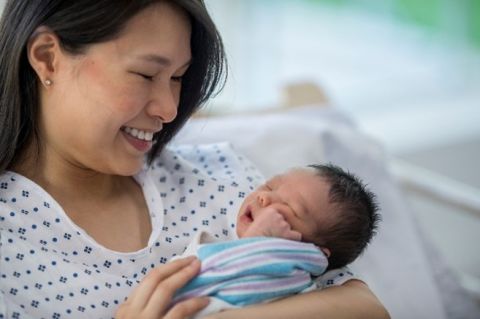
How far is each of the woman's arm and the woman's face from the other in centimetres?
36

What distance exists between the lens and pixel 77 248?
1.35 metres

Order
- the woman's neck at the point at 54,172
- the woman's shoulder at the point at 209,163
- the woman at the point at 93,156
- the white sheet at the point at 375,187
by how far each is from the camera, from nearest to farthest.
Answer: the woman at the point at 93,156, the woman's neck at the point at 54,172, the woman's shoulder at the point at 209,163, the white sheet at the point at 375,187

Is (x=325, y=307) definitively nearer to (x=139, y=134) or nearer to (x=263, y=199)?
(x=263, y=199)

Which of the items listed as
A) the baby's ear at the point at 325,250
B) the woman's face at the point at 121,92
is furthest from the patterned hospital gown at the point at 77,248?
the baby's ear at the point at 325,250

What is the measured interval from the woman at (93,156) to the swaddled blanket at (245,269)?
0.02 meters

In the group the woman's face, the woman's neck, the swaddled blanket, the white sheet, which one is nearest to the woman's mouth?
the woman's face

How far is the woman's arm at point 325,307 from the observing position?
1211 millimetres

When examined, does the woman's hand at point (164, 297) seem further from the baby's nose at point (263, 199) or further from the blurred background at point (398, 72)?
the blurred background at point (398, 72)

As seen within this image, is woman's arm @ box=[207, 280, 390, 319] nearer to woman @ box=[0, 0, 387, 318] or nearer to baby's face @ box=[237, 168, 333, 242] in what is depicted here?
woman @ box=[0, 0, 387, 318]

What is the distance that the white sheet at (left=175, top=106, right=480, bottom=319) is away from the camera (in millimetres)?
1956

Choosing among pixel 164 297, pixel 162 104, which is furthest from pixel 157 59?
pixel 164 297

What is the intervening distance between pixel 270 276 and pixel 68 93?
46cm

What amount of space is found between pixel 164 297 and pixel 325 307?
0.27m

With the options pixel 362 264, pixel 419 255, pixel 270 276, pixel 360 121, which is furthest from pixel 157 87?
pixel 360 121
